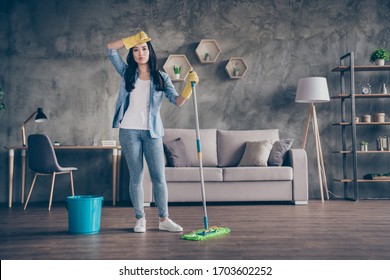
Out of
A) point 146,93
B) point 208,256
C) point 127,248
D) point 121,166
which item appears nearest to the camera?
point 208,256

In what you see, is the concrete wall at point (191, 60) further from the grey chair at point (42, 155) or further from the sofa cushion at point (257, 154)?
the grey chair at point (42, 155)

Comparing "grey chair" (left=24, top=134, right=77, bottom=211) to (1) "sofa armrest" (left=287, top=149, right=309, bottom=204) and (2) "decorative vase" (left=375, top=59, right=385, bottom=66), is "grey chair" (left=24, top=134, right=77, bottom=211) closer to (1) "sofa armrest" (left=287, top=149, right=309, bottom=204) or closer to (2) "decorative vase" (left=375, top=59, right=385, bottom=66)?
(1) "sofa armrest" (left=287, top=149, right=309, bottom=204)

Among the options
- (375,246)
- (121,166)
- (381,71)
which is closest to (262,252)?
(375,246)

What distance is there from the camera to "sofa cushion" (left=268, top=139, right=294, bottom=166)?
4.74 metres

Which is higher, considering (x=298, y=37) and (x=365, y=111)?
(x=298, y=37)

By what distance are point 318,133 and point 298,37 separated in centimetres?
129

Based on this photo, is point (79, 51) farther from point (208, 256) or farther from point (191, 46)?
point (208, 256)

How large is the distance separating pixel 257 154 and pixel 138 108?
2279 mm

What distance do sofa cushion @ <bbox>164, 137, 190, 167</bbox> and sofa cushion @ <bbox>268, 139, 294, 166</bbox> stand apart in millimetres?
949

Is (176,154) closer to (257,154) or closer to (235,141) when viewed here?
(235,141)

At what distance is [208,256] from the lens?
2150 mm

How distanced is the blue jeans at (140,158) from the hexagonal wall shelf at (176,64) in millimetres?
2697

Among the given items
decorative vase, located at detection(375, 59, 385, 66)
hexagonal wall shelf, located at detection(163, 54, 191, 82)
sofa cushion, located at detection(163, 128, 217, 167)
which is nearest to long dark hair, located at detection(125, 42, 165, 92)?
sofa cushion, located at detection(163, 128, 217, 167)

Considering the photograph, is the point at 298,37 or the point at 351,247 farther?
the point at 298,37
